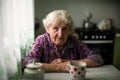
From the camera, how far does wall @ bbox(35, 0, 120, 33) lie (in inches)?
163

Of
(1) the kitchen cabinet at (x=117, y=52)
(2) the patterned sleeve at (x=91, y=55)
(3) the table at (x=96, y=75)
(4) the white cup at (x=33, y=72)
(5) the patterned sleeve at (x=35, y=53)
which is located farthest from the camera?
(1) the kitchen cabinet at (x=117, y=52)

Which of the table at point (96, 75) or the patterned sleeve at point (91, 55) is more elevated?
the patterned sleeve at point (91, 55)

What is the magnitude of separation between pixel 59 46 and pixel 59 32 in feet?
0.50

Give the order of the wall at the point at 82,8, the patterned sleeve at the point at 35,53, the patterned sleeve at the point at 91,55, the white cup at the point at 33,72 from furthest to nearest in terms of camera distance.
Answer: the wall at the point at 82,8 → the patterned sleeve at the point at 91,55 → the patterned sleeve at the point at 35,53 → the white cup at the point at 33,72

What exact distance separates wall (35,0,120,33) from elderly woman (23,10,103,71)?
2171mm


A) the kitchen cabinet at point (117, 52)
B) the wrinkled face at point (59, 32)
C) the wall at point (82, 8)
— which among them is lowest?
the kitchen cabinet at point (117, 52)

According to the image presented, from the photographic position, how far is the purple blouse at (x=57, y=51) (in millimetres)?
1871

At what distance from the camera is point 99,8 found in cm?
427

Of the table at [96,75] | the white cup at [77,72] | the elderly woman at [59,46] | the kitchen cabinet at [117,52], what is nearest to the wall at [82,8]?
the kitchen cabinet at [117,52]

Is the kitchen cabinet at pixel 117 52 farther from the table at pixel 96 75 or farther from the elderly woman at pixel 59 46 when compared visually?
the table at pixel 96 75

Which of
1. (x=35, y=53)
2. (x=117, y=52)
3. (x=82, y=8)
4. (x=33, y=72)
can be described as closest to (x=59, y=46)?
(x=35, y=53)

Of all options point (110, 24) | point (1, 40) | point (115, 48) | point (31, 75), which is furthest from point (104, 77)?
point (110, 24)

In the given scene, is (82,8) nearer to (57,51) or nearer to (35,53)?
(57,51)

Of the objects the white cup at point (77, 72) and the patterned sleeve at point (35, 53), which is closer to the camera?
the white cup at point (77, 72)
